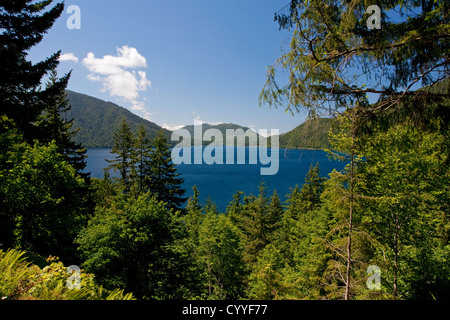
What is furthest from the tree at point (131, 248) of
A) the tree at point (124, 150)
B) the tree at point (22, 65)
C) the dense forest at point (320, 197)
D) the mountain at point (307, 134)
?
the tree at point (124, 150)

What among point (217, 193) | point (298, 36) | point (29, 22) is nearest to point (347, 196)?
point (298, 36)

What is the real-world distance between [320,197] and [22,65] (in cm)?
1367

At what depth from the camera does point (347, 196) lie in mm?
8016

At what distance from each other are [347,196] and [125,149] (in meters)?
23.9

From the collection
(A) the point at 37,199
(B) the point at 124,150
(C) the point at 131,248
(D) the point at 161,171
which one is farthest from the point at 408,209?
(B) the point at 124,150

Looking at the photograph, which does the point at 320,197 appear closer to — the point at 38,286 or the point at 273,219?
the point at 38,286

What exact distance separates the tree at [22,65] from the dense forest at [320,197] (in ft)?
0.13

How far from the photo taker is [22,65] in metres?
8.20

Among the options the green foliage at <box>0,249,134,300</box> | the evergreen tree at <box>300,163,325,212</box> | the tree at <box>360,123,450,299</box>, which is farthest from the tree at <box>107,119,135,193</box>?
the evergreen tree at <box>300,163,325,212</box>

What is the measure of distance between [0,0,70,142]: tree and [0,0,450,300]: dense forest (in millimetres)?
39

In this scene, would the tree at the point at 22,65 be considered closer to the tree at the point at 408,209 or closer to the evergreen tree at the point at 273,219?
the tree at the point at 408,209

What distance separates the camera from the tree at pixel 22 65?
7719 mm

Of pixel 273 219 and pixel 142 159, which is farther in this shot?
pixel 273 219
